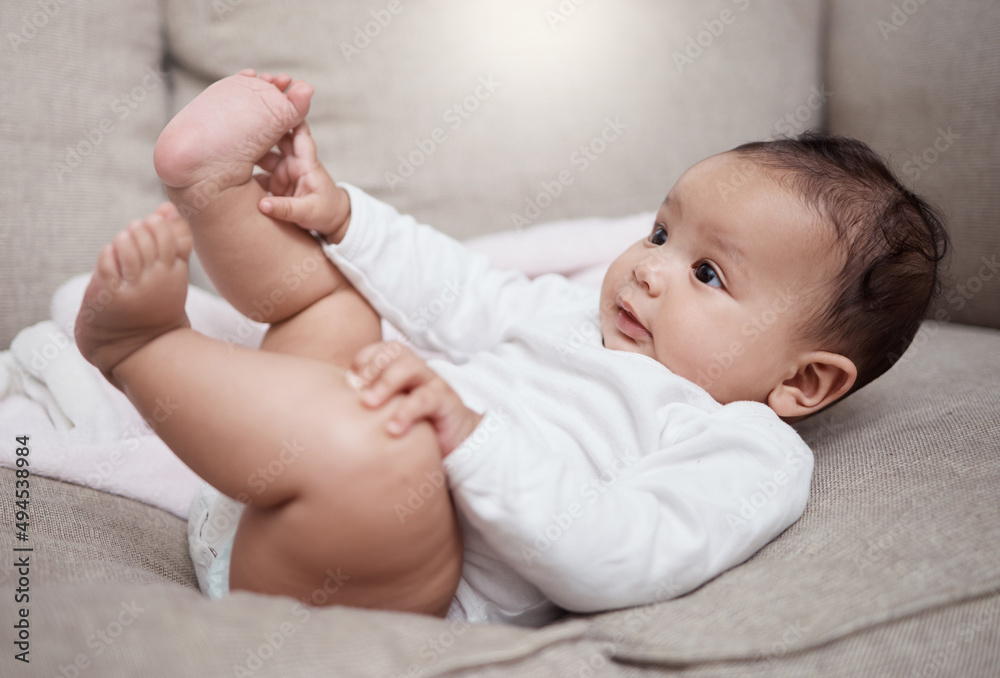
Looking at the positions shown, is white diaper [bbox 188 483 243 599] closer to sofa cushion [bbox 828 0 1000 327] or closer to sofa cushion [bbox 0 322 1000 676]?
sofa cushion [bbox 0 322 1000 676]

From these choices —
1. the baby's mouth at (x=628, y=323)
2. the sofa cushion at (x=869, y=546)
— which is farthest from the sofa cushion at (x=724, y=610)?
the baby's mouth at (x=628, y=323)

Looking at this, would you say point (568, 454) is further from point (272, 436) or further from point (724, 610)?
point (272, 436)

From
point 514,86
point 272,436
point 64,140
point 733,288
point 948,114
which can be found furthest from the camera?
point 514,86

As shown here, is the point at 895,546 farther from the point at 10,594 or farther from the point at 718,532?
the point at 10,594

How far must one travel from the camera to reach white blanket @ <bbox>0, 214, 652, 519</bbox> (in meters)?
0.91

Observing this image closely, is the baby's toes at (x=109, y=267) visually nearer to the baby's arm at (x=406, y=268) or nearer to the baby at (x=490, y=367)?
the baby at (x=490, y=367)

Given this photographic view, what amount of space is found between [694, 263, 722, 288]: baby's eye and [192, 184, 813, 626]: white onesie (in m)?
0.13

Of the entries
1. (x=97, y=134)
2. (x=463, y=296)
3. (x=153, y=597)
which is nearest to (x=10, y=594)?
(x=153, y=597)


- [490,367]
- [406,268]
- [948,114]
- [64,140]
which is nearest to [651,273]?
[490,367]

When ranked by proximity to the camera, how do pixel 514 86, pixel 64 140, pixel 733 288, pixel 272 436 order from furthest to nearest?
pixel 514 86, pixel 64 140, pixel 733 288, pixel 272 436

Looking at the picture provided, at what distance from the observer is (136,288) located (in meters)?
0.63

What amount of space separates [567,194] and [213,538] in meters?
0.91

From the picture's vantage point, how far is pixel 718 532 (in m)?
0.72

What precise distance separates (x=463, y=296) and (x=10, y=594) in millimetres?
700
